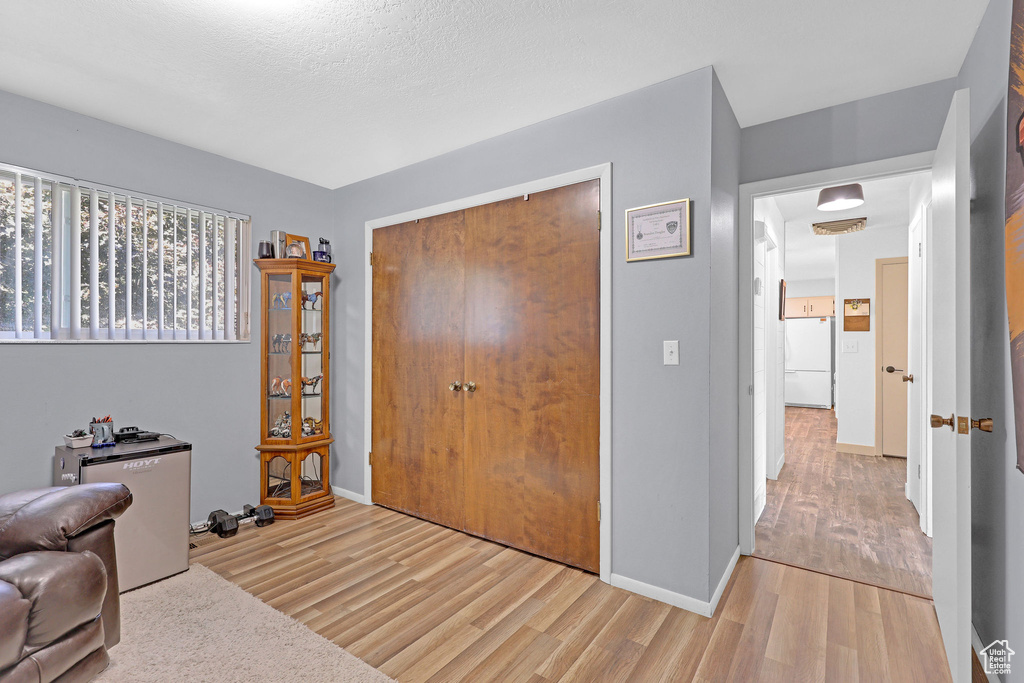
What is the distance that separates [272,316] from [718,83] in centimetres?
316

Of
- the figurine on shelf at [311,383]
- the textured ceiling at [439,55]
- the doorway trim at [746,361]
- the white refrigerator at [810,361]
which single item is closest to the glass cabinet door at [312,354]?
the figurine on shelf at [311,383]

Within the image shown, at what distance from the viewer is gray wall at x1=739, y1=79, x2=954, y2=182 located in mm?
2258

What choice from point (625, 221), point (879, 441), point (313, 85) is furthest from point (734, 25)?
point (879, 441)

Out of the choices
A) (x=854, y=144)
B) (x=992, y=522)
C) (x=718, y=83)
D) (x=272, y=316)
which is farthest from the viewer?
(x=272, y=316)

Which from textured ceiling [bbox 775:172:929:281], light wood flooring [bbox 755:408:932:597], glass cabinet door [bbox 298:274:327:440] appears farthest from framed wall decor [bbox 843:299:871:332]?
glass cabinet door [bbox 298:274:327:440]

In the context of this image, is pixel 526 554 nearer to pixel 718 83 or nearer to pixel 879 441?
pixel 718 83

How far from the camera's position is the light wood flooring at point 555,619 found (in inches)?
70.3

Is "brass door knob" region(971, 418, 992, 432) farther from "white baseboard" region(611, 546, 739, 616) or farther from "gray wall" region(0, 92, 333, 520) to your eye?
"gray wall" region(0, 92, 333, 520)

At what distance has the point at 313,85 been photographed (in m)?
2.32

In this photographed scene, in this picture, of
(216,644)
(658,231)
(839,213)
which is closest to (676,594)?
(658,231)

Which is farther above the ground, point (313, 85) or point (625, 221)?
point (313, 85)

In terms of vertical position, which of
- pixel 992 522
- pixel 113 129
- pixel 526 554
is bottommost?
pixel 526 554

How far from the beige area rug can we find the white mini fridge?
0.44 feet

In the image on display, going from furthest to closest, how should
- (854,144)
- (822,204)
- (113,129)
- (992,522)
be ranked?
1. (822,204)
2. (113,129)
3. (854,144)
4. (992,522)
